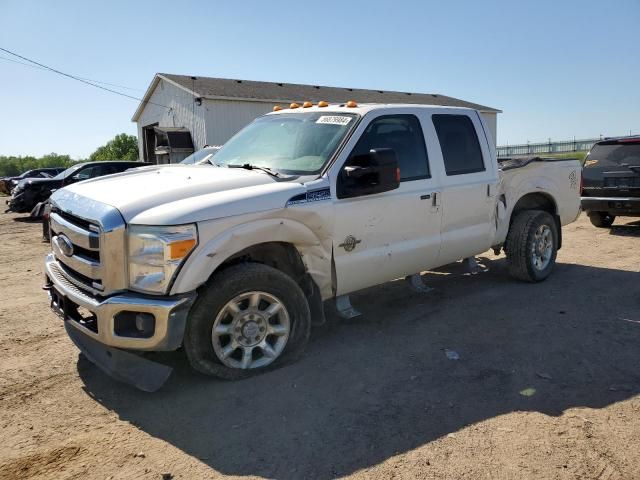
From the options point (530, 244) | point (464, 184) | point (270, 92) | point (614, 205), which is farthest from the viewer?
point (270, 92)

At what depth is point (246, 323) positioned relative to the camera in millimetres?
3816

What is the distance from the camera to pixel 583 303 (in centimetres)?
563

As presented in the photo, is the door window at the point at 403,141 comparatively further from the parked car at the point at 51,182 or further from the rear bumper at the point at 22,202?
the rear bumper at the point at 22,202

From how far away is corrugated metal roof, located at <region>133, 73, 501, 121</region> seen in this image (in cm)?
2497

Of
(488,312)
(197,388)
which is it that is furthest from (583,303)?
(197,388)

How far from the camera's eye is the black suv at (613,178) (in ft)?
31.6

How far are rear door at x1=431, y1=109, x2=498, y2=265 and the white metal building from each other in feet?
62.6

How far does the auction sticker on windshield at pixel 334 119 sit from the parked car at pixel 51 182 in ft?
40.6

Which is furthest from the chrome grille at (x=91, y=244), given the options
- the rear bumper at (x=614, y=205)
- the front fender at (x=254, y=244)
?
the rear bumper at (x=614, y=205)

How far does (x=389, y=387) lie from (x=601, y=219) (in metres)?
9.01

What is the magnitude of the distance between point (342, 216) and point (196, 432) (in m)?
1.93

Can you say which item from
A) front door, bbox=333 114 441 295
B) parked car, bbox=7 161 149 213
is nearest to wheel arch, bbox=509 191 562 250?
front door, bbox=333 114 441 295

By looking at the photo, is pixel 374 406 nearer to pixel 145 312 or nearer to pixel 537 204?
pixel 145 312

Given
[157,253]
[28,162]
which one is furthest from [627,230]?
[28,162]
